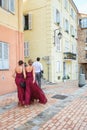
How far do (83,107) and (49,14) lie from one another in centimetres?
1272

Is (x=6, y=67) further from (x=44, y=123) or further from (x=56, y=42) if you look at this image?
(x=56, y=42)

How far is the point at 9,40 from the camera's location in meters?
11.8

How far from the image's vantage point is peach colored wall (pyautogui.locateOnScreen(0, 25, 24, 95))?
36.4ft

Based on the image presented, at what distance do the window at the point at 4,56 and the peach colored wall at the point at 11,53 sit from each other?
0.70 ft

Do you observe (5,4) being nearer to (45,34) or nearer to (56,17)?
(45,34)

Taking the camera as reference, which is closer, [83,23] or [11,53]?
[11,53]

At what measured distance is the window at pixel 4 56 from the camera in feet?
36.3

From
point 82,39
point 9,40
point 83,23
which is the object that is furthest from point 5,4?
point 83,23

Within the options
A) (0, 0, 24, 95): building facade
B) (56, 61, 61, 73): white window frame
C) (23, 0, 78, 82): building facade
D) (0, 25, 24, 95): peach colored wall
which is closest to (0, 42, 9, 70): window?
(0, 0, 24, 95): building facade

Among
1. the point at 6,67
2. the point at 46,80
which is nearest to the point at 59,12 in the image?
the point at 46,80

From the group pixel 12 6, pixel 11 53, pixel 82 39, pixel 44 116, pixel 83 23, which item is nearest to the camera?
pixel 44 116

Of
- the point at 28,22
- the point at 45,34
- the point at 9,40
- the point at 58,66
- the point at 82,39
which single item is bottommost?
the point at 58,66

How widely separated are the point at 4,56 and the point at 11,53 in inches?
27.5

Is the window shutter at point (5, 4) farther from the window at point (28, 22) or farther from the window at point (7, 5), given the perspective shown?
the window at point (28, 22)
